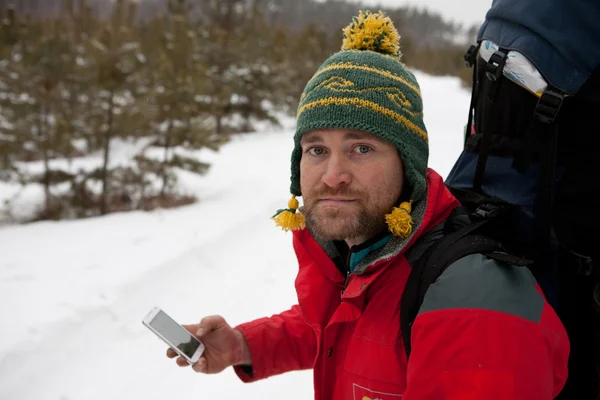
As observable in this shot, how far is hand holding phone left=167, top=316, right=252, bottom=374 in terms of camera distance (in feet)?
5.81

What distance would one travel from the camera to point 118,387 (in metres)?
3.13

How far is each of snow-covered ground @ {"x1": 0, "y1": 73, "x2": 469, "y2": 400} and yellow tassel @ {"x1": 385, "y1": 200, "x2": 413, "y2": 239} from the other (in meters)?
2.05

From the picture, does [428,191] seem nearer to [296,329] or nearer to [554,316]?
[554,316]

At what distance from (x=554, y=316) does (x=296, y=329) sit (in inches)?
46.3

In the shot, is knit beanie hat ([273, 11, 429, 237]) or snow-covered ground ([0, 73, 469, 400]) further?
snow-covered ground ([0, 73, 469, 400])

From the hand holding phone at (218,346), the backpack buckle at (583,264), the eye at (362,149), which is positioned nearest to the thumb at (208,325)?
the hand holding phone at (218,346)

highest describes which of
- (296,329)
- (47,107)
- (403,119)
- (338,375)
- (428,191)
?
(403,119)

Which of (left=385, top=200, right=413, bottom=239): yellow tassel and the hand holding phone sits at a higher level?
(left=385, top=200, right=413, bottom=239): yellow tassel

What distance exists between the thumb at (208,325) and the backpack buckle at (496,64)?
1460 mm

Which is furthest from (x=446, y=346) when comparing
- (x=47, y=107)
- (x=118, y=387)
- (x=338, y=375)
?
(x=47, y=107)

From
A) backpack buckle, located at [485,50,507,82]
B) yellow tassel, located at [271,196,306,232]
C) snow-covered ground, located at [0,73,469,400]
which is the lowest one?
snow-covered ground, located at [0,73,469,400]

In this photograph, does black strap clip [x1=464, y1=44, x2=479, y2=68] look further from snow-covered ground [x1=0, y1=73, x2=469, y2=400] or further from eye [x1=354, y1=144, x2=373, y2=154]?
snow-covered ground [x1=0, y1=73, x2=469, y2=400]

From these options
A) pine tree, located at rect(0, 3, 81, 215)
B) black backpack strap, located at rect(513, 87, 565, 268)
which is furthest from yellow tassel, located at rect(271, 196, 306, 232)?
pine tree, located at rect(0, 3, 81, 215)

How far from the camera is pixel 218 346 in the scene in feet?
6.00
